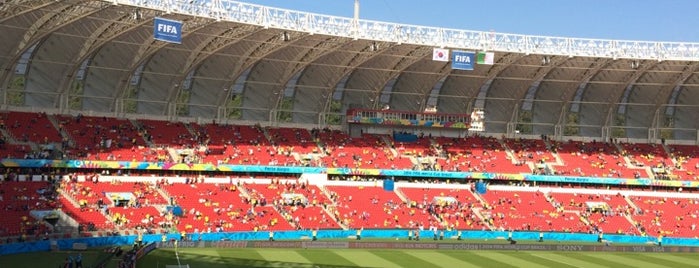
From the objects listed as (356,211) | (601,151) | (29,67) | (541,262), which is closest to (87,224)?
(29,67)

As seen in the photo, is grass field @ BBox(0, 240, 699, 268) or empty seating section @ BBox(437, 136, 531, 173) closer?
grass field @ BBox(0, 240, 699, 268)

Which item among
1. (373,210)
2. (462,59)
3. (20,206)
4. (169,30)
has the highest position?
(462,59)

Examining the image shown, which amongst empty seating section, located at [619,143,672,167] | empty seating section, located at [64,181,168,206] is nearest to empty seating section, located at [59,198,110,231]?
empty seating section, located at [64,181,168,206]

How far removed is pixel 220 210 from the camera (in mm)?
60656

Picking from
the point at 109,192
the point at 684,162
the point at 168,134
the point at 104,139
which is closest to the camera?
the point at 109,192

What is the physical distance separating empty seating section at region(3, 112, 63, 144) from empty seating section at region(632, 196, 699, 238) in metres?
49.3

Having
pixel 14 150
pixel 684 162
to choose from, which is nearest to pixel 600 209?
pixel 684 162

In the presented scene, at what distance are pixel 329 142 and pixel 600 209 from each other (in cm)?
2523

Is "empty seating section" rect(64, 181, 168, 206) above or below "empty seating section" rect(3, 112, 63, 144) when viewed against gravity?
below

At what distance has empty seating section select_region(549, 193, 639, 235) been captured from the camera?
68.9 meters

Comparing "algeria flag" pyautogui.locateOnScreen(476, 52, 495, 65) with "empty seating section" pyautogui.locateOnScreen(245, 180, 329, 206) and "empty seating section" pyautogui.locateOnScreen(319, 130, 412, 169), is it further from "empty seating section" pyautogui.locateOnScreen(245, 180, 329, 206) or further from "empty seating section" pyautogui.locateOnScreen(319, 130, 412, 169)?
"empty seating section" pyautogui.locateOnScreen(245, 180, 329, 206)

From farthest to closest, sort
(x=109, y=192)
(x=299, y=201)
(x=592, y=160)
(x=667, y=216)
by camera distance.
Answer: (x=592, y=160), (x=667, y=216), (x=299, y=201), (x=109, y=192)

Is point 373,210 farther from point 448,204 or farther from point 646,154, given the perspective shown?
point 646,154

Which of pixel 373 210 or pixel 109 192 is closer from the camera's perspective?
pixel 109 192
